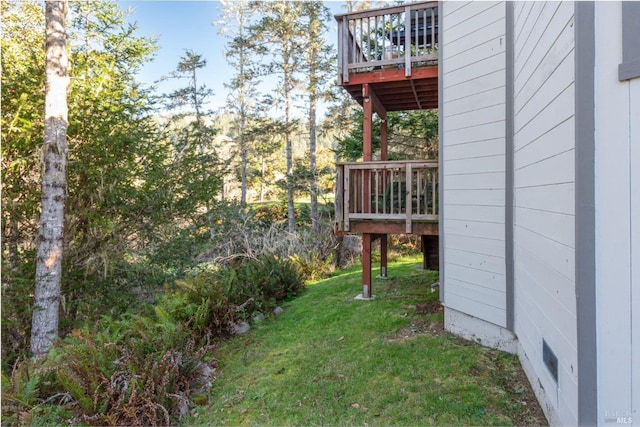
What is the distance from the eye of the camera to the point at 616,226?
1729mm

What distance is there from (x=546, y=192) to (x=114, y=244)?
7.20 meters

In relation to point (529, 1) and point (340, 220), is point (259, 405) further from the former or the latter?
point (529, 1)

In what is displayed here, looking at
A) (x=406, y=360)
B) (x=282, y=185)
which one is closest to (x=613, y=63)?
(x=406, y=360)

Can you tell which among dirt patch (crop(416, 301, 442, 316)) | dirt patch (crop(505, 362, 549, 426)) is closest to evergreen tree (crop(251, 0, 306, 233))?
dirt patch (crop(416, 301, 442, 316))

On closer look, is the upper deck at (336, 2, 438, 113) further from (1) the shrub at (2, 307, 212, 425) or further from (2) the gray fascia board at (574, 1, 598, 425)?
(1) the shrub at (2, 307, 212, 425)

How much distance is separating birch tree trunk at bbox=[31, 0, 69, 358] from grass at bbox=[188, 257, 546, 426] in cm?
288

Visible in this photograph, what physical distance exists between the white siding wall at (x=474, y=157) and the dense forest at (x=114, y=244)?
3296 mm

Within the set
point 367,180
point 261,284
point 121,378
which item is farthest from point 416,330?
point 121,378

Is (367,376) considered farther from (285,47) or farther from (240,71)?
(240,71)

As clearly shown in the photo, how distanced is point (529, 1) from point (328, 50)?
13.0m

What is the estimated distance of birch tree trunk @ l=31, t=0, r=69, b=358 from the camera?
528 cm

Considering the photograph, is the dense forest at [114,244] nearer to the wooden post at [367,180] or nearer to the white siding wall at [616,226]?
the wooden post at [367,180]

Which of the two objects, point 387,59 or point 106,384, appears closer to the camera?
point 106,384

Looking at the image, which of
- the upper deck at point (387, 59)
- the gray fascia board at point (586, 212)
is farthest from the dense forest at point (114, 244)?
the upper deck at point (387, 59)
